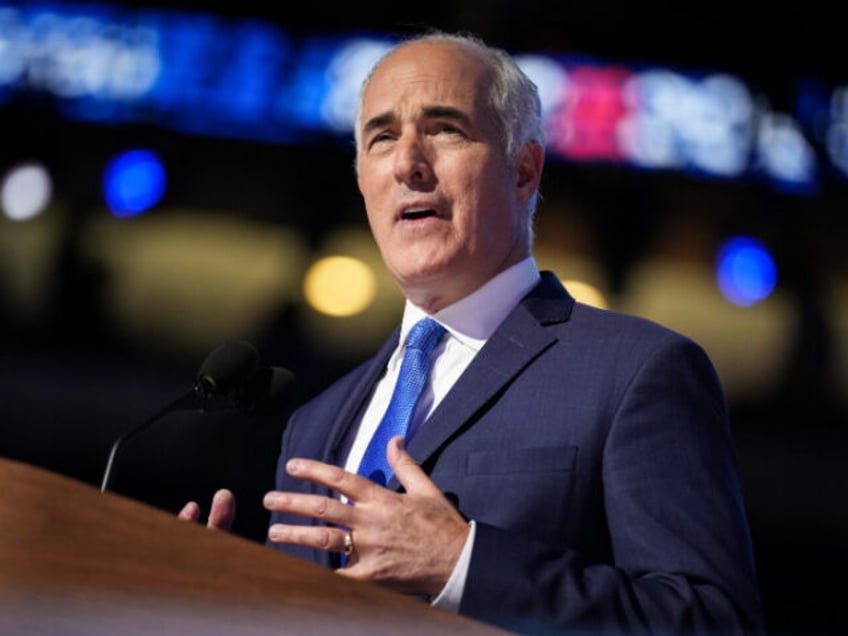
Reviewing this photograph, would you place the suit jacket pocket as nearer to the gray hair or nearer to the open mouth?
the open mouth

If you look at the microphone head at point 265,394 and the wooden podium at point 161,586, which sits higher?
the microphone head at point 265,394

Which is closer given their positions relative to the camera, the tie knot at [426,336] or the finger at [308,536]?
the finger at [308,536]

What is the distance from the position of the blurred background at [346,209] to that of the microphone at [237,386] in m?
5.15

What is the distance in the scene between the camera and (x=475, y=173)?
193 cm

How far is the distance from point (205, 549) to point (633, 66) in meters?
6.78

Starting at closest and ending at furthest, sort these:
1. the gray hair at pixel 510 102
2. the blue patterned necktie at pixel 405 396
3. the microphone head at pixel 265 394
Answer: the blue patterned necktie at pixel 405 396, the microphone head at pixel 265 394, the gray hair at pixel 510 102

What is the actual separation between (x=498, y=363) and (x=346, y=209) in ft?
19.8

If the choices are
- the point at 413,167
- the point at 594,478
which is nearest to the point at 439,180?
the point at 413,167

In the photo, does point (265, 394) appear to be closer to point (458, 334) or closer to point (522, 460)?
point (458, 334)

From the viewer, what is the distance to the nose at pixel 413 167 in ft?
6.26

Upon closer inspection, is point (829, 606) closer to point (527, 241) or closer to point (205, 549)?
point (527, 241)

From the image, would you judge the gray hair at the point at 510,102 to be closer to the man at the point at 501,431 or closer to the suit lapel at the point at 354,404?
the man at the point at 501,431

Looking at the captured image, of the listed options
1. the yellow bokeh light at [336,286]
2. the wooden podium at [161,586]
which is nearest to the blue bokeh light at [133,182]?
the yellow bokeh light at [336,286]

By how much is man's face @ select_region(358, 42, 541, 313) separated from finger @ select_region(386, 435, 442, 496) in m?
0.56
